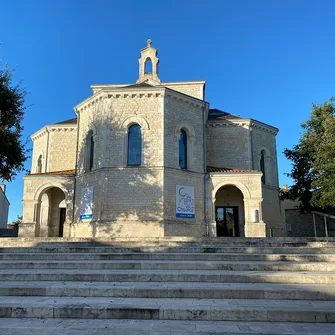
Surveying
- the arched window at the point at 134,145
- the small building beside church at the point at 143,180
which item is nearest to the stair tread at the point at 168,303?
the small building beside church at the point at 143,180

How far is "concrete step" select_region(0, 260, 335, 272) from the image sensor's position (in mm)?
8289

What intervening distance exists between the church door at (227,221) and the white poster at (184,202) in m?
4.27

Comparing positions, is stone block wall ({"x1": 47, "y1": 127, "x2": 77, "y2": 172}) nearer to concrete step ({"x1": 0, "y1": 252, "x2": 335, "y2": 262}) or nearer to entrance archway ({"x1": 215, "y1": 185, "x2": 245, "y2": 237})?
entrance archway ({"x1": 215, "y1": 185, "x2": 245, "y2": 237})

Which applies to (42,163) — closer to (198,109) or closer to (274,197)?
(198,109)

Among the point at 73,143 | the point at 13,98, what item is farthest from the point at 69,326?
the point at 73,143

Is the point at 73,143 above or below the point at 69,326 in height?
above

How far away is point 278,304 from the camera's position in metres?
5.68

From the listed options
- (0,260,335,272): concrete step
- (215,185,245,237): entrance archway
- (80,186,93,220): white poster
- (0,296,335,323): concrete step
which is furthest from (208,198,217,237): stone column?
(0,296,335,323): concrete step

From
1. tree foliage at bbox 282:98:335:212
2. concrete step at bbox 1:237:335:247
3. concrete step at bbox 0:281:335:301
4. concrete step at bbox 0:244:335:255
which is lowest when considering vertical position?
concrete step at bbox 0:281:335:301

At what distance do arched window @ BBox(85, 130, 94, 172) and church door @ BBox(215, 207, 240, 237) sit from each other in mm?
9835

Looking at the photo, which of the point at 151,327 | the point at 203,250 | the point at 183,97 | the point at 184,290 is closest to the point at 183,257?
the point at 203,250

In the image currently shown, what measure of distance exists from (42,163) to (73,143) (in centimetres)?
325

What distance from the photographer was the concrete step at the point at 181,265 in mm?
8289

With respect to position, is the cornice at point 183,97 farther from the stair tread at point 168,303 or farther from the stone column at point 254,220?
the stair tread at point 168,303
